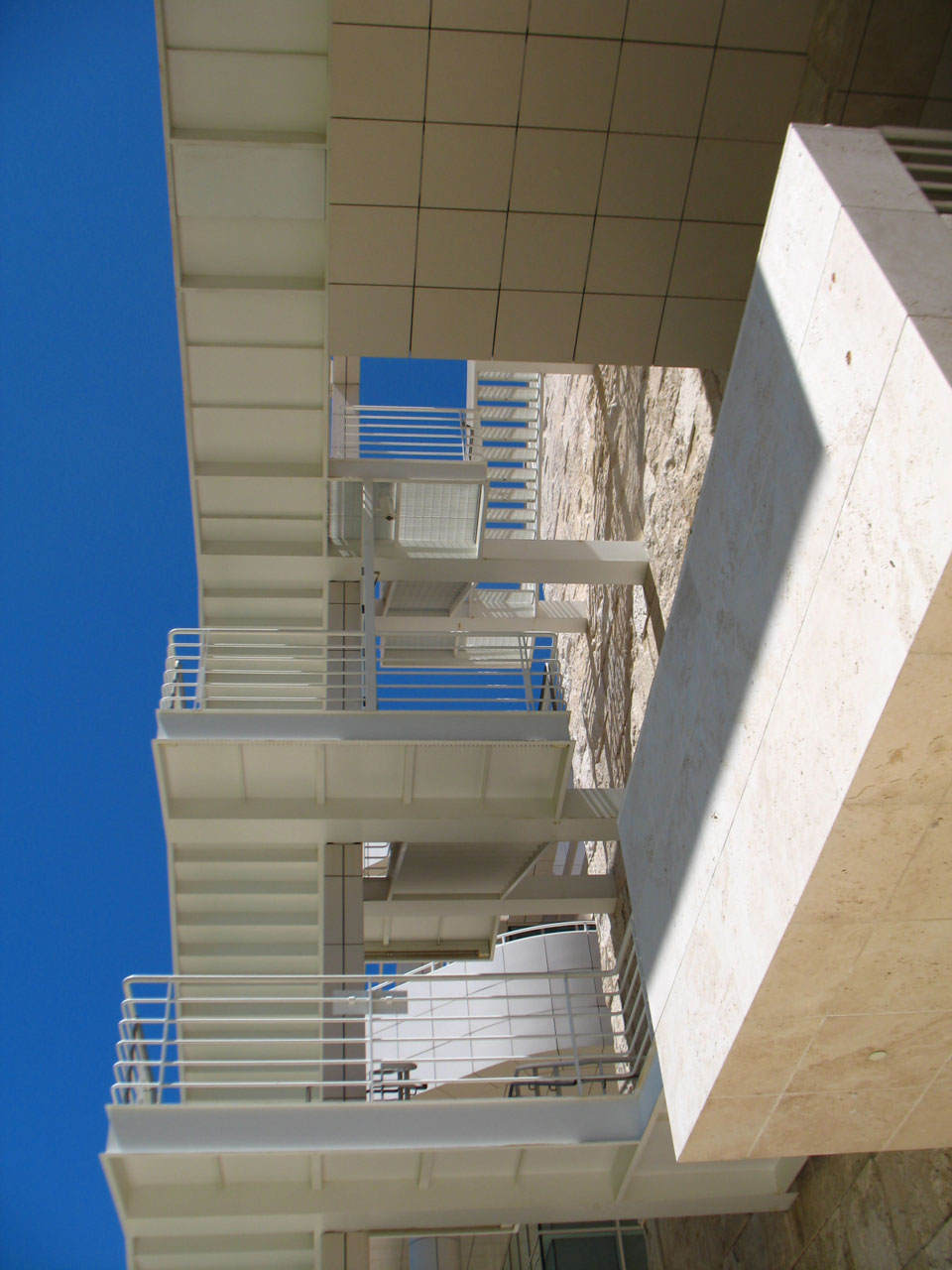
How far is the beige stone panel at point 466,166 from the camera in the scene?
10.0 metres

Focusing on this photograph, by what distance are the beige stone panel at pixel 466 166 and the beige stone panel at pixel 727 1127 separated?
7753 millimetres

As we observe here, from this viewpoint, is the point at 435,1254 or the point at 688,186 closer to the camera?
the point at 688,186

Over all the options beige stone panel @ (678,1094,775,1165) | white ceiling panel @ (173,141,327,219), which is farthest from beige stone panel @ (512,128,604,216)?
beige stone panel @ (678,1094,775,1165)

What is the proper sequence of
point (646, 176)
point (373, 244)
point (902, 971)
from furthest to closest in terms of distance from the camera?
1. point (373, 244)
2. point (646, 176)
3. point (902, 971)

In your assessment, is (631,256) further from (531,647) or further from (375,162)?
(531,647)

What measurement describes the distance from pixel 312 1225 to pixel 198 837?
145 inches

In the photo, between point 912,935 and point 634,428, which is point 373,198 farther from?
point 912,935

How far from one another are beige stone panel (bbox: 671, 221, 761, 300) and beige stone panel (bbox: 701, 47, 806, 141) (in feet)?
2.85

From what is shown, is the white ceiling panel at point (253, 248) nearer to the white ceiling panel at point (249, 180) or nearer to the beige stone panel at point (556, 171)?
the white ceiling panel at point (249, 180)

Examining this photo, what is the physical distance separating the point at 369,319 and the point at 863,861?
792 cm

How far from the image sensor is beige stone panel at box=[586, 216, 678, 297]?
10.7m

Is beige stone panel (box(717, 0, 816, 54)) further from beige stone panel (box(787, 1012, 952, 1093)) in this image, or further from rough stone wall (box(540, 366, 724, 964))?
beige stone panel (box(787, 1012, 952, 1093))

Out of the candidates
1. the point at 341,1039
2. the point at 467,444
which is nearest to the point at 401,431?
the point at 467,444

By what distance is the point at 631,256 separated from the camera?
10852 mm
